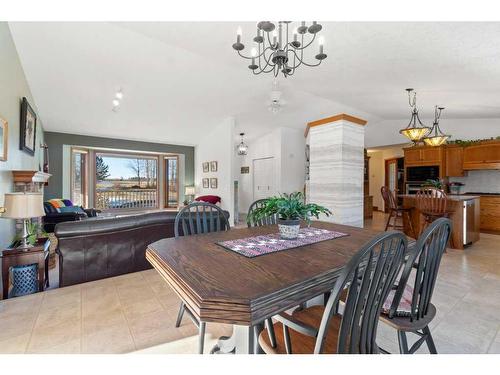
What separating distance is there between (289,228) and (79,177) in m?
7.70

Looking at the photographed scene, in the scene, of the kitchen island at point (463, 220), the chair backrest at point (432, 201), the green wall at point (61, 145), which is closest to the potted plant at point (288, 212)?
the chair backrest at point (432, 201)

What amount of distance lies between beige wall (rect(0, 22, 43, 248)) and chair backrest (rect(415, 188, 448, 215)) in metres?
5.62

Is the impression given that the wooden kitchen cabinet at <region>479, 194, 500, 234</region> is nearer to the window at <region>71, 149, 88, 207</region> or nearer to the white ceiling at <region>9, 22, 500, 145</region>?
the white ceiling at <region>9, 22, 500, 145</region>

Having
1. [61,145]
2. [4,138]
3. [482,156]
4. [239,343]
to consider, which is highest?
[61,145]

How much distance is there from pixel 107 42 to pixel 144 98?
1.71m

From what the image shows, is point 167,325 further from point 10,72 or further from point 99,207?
point 99,207

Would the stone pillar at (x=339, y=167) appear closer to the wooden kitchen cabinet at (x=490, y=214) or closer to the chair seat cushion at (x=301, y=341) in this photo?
the chair seat cushion at (x=301, y=341)

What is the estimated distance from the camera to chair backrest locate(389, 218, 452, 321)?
1.19m

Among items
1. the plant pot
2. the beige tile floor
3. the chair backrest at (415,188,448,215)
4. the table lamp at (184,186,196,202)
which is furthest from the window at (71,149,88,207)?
the chair backrest at (415,188,448,215)

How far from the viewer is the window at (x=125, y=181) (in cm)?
793

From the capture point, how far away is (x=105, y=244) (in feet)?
9.10

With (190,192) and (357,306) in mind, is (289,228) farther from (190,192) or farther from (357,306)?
(190,192)

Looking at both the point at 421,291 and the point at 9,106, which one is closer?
the point at 421,291

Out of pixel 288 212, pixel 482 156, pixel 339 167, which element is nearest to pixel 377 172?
pixel 482 156
